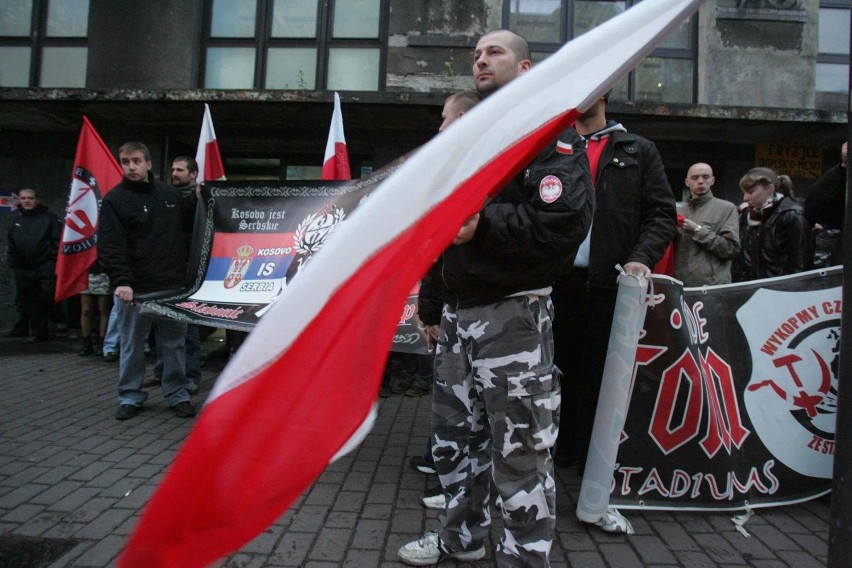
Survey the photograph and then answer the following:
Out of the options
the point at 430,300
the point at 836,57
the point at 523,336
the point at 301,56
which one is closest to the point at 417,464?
the point at 430,300

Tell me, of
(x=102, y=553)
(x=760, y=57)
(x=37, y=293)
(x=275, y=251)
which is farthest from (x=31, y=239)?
(x=760, y=57)

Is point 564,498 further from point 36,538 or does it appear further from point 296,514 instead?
point 36,538

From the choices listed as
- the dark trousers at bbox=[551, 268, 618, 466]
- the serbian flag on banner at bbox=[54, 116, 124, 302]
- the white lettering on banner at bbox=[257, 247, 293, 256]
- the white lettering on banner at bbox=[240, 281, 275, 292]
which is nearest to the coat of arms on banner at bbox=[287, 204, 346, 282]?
the white lettering on banner at bbox=[257, 247, 293, 256]

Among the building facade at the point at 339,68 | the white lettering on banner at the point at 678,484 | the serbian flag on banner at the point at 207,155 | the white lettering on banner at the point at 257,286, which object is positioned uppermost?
the building facade at the point at 339,68

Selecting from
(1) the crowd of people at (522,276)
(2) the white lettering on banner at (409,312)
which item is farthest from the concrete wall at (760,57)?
(2) the white lettering on banner at (409,312)

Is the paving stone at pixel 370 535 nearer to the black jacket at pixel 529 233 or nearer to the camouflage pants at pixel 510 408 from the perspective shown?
the camouflage pants at pixel 510 408

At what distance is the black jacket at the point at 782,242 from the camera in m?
4.42

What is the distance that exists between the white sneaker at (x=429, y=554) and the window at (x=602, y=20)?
8.43m

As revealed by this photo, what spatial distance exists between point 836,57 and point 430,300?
10257mm

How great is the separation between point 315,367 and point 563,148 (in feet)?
4.43

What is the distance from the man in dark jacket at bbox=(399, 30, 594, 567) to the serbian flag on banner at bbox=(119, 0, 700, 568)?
55 centimetres

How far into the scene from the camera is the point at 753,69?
8969 millimetres

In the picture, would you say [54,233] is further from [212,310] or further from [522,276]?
[522,276]

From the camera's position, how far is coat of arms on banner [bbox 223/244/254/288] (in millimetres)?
4945
